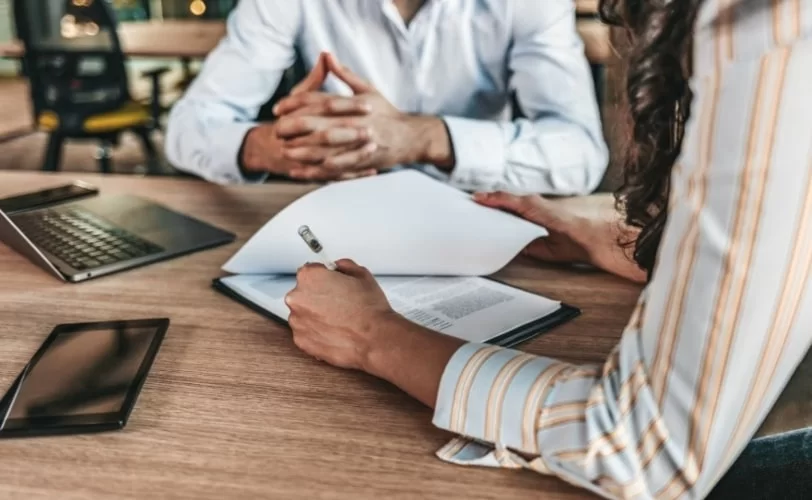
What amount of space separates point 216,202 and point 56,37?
265 cm

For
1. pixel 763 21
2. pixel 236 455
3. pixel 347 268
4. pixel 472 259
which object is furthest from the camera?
pixel 472 259

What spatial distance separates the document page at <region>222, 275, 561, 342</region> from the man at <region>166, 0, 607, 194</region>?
0.38 m

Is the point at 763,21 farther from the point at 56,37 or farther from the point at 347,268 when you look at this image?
the point at 56,37

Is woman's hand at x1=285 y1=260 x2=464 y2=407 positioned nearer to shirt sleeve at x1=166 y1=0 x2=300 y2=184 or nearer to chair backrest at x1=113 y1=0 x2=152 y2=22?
shirt sleeve at x1=166 y1=0 x2=300 y2=184

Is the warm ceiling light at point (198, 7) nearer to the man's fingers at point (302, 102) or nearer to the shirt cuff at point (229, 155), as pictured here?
the shirt cuff at point (229, 155)

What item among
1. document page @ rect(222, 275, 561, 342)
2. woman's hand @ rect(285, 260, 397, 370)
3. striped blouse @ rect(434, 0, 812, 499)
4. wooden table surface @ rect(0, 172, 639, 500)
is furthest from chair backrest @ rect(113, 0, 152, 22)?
striped blouse @ rect(434, 0, 812, 499)

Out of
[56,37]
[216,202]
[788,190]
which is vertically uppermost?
[788,190]

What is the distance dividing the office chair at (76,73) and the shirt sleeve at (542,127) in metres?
2.45

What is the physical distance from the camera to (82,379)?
2.07ft

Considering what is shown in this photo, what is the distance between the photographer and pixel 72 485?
0.51 metres

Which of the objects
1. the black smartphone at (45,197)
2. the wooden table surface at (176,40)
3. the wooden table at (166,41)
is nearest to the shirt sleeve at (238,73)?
the black smartphone at (45,197)

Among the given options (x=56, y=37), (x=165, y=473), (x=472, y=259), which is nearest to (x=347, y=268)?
(x=472, y=259)

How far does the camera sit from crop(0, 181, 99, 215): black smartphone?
113 centimetres

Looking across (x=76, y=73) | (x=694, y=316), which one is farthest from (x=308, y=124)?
(x=76, y=73)
